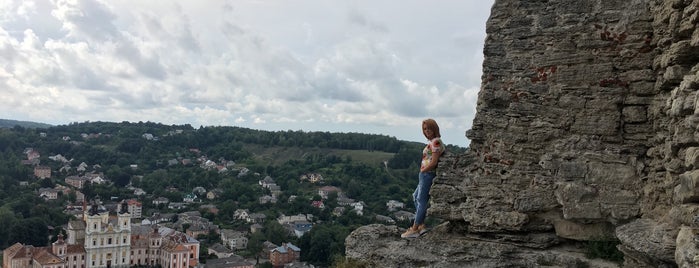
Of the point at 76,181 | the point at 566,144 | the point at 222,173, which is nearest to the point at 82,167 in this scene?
the point at 76,181

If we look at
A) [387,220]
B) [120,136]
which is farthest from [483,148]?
[120,136]

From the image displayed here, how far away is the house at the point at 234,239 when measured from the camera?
75938 mm

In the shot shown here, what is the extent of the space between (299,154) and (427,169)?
137397 millimetres

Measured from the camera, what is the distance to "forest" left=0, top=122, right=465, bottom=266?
76.7 metres

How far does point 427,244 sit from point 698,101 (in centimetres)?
427

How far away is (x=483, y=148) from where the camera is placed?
8.16 meters

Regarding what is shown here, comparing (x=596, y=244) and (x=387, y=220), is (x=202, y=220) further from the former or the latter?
(x=596, y=244)

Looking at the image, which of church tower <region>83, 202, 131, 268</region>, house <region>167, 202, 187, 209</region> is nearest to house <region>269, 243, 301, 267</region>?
church tower <region>83, 202, 131, 268</region>

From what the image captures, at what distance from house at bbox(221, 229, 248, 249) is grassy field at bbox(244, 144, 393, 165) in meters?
49.8

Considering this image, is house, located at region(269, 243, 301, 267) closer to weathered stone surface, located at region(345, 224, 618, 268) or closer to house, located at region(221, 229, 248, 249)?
house, located at region(221, 229, 248, 249)

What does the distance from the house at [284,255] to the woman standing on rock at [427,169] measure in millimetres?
55912

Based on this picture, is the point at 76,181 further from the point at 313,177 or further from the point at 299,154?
the point at 299,154

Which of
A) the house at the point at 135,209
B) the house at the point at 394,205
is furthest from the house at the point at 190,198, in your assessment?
the house at the point at 394,205

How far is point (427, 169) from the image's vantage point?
8680 mm
